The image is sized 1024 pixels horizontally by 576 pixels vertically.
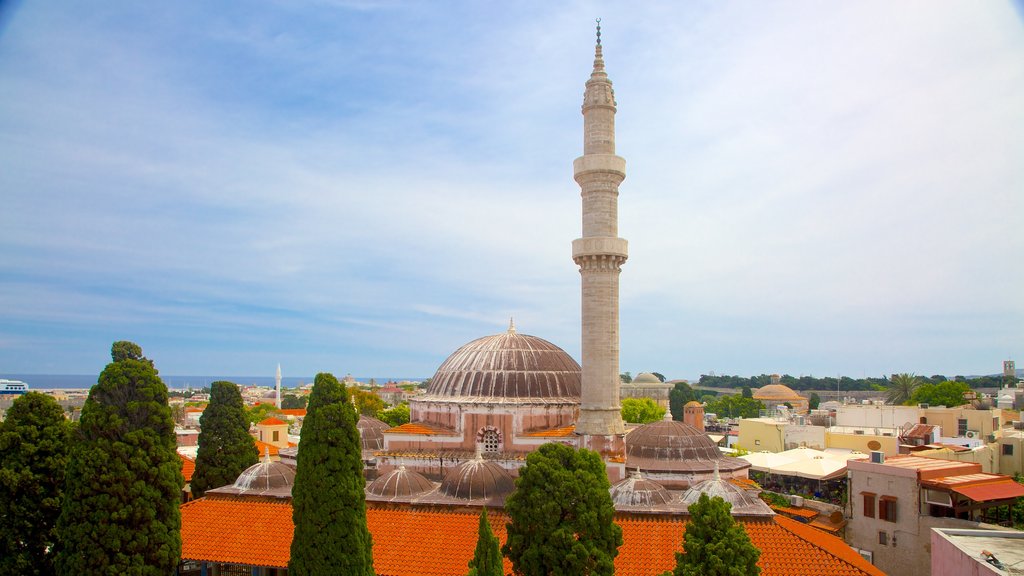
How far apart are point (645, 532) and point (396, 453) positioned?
12.4 metres

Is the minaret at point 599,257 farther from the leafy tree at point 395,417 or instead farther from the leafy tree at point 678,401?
the leafy tree at point 678,401

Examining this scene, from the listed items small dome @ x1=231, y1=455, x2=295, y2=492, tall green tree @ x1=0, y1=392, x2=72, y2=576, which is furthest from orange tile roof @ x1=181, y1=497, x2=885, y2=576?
tall green tree @ x1=0, y1=392, x2=72, y2=576

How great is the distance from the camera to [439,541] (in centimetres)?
2427

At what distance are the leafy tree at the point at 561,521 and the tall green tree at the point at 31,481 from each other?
13435mm

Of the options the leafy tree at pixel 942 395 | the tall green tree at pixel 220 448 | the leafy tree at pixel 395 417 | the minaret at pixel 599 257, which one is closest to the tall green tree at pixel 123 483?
the tall green tree at pixel 220 448

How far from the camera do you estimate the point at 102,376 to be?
2103 cm

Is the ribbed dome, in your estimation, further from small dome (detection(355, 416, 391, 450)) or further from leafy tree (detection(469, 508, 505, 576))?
leafy tree (detection(469, 508, 505, 576))

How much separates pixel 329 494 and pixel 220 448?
601 inches

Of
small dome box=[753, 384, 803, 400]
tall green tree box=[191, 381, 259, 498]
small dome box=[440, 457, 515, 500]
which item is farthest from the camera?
small dome box=[753, 384, 803, 400]

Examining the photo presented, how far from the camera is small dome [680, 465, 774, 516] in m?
24.7

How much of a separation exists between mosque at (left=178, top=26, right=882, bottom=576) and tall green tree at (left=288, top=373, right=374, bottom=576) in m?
3.51

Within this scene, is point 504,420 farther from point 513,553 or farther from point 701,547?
point 701,547

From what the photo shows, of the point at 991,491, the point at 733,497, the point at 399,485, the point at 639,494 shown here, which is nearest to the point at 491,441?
the point at 399,485

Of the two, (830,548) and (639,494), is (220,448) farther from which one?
(830,548)
